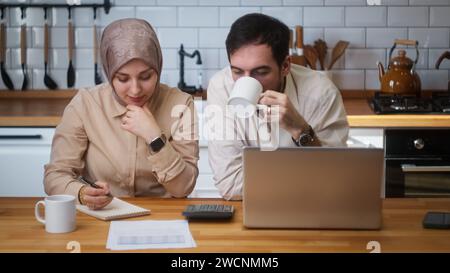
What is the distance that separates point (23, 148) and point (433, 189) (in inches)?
78.3

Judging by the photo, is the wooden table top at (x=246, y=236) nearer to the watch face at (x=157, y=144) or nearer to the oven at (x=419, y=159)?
the watch face at (x=157, y=144)

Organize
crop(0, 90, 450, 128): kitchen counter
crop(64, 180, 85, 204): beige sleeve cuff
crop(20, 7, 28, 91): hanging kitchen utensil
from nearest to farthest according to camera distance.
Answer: crop(64, 180, 85, 204): beige sleeve cuff
crop(0, 90, 450, 128): kitchen counter
crop(20, 7, 28, 91): hanging kitchen utensil

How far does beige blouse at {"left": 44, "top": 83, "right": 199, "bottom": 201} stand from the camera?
8.42 feet

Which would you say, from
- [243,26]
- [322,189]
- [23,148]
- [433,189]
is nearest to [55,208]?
[322,189]

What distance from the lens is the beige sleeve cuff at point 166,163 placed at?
2449mm

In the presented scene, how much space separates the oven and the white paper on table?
68.6 inches

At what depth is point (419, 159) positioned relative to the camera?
3.54 metres

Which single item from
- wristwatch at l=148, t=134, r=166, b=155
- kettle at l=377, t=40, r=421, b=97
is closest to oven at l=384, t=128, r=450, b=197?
kettle at l=377, t=40, r=421, b=97

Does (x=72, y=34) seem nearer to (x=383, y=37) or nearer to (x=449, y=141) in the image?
(x=383, y=37)

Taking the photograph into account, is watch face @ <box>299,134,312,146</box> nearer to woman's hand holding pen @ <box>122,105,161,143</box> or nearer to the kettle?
woman's hand holding pen @ <box>122,105,161,143</box>

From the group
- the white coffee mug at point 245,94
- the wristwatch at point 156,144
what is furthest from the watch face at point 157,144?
the white coffee mug at point 245,94

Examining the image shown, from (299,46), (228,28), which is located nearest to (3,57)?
(228,28)

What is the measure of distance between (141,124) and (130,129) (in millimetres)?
44

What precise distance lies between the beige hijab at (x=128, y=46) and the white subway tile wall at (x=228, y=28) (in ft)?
5.11
